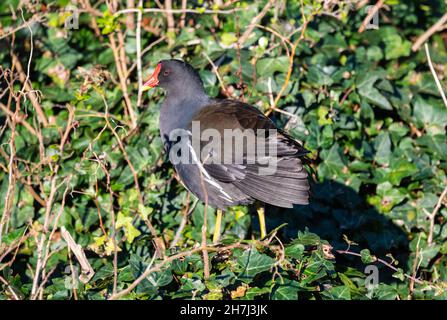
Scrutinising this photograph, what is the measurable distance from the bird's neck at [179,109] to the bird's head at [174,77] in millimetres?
50

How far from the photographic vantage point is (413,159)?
5.01 m

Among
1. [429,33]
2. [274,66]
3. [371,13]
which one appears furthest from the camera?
[429,33]

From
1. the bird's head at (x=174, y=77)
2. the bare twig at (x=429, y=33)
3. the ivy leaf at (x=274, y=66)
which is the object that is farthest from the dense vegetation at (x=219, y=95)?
the bird's head at (x=174, y=77)

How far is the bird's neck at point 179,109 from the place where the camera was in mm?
4348

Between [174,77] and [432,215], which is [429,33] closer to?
[432,215]

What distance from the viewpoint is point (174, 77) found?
15.0 ft

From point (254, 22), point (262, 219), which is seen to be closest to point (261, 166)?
point (262, 219)

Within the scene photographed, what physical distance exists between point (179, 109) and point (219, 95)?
716 mm

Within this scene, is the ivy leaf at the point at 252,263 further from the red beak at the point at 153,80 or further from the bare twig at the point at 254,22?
the bare twig at the point at 254,22

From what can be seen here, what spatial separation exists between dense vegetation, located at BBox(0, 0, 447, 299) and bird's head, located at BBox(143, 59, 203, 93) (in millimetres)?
293

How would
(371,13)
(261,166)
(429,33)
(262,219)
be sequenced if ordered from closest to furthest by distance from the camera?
1. (261,166)
2. (262,219)
3. (371,13)
4. (429,33)

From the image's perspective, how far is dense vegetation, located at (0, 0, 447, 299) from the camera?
15.1 ft

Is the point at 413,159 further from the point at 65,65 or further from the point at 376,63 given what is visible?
the point at 65,65

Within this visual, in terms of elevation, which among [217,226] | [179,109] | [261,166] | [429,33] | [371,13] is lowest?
[217,226]
